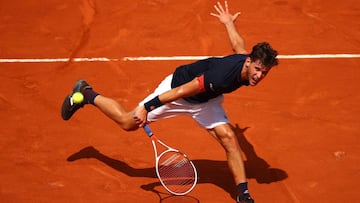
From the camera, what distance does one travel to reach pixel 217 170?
966 centimetres

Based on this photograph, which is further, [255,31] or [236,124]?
[255,31]

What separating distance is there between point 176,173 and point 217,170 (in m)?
0.77

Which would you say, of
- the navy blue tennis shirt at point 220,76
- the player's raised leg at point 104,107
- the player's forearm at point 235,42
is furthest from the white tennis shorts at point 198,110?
the player's forearm at point 235,42

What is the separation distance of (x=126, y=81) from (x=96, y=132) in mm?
1403

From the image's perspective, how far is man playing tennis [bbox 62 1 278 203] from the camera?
815 centimetres

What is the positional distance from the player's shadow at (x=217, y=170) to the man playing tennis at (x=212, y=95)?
2.71ft

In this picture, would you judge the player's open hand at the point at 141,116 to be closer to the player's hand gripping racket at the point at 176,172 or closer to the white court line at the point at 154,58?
the player's hand gripping racket at the point at 176,172

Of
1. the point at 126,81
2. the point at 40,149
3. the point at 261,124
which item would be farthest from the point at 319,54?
the point at 40,149

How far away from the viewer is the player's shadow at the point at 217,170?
9.41 m

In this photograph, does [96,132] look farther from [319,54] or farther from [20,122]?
[319,54]

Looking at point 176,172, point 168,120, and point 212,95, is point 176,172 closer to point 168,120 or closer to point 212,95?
point 212,95

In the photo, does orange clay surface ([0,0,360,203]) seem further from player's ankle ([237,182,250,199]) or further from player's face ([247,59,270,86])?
player's face ([247,59,270,86])

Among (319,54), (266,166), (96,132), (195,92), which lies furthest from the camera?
(319,54)

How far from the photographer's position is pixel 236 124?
10453 mm
